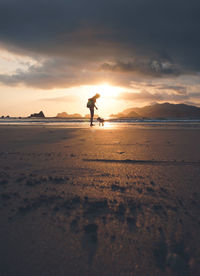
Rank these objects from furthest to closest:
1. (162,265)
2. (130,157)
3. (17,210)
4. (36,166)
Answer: (130,157) < (36,166) < (17,210) < (162,265)

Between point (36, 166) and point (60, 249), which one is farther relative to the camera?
point (36, 166)

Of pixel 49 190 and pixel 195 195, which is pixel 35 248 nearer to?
pixel 49 190

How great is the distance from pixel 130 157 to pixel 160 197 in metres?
1.50

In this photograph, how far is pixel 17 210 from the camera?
4.41 ft

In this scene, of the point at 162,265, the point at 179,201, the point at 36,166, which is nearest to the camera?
the point at 162,265

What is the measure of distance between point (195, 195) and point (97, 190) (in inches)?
31.0

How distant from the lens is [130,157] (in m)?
3.02

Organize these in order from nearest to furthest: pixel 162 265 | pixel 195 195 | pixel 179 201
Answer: pixel 162 265 < pixel 179 201 < pixel 195 195

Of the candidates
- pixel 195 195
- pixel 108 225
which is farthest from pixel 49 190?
pixel 195 195

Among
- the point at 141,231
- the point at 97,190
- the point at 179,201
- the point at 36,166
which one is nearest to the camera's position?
the point at 141,231

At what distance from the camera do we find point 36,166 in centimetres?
253

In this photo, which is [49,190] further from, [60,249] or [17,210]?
[60,249]

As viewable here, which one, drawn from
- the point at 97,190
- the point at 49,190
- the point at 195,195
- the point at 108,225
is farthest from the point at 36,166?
the point at 195,195

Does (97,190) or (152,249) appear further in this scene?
(97,190)
